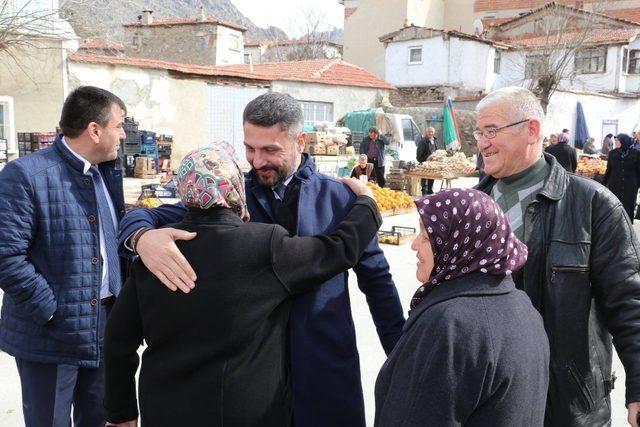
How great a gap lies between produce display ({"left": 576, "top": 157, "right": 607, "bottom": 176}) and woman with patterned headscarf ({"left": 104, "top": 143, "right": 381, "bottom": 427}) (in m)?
15.6

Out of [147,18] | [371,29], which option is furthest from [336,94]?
[371,29]

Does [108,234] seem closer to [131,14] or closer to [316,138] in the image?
[316,138]

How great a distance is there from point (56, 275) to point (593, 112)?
105 feet

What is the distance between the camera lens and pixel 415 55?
105 feet

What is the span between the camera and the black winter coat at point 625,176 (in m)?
9.87

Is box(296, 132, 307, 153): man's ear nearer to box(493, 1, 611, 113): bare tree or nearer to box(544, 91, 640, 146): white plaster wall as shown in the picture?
box(493, 1, 611, 113): bare tree

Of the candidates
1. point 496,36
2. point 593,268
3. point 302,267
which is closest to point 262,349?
point 302,267

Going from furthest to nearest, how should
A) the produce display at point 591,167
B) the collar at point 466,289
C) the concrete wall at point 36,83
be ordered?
the produce display at point 591,167, the concrete wall at point 36,83, the collar at point 466,289

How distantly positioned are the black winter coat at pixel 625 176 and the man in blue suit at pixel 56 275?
9553 mm

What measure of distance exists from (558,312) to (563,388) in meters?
0.28

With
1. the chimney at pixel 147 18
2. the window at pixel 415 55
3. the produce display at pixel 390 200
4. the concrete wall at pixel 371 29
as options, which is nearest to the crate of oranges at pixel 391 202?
the produce display at pixel 390 200

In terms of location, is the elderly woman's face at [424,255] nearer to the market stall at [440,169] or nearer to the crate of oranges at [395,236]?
the crate of oranges at [395,236]

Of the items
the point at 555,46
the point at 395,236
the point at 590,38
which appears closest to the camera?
the point at 395,236

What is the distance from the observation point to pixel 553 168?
7.79 feet
